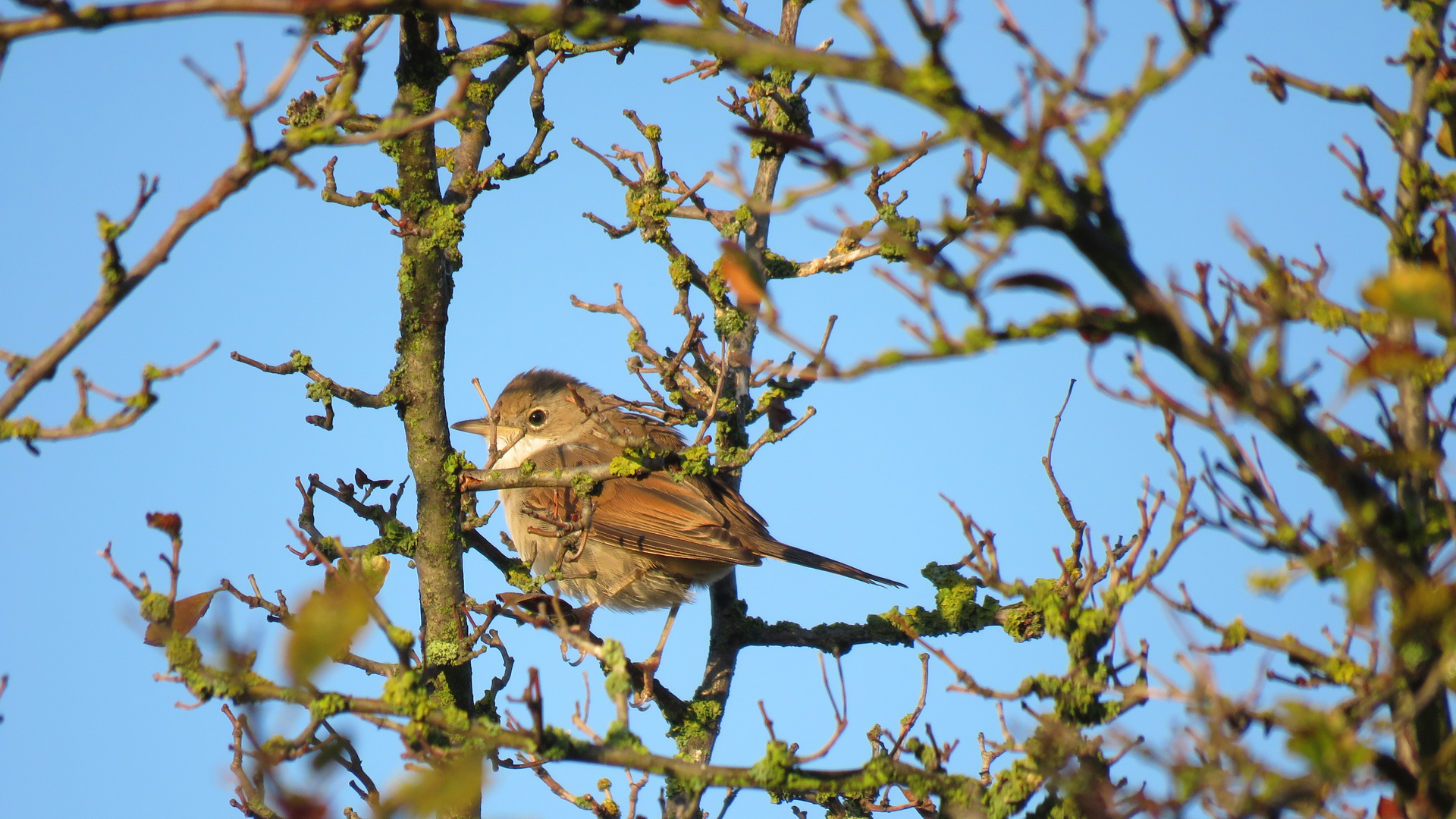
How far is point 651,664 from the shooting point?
578 centimetres

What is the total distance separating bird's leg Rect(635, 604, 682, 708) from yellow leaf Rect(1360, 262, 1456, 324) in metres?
3.46

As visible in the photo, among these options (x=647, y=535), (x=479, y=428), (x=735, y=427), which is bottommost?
(x=735, y=427)

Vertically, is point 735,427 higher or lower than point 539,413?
lower

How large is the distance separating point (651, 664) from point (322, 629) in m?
4.34

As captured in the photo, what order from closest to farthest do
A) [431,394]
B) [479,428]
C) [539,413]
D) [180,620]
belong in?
[180,620] < [431,394] < [479,428] < [539,413]

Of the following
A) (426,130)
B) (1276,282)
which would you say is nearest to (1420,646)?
(1276,282)

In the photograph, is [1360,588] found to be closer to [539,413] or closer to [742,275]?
[742,275]

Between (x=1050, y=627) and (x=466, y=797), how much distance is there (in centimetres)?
234

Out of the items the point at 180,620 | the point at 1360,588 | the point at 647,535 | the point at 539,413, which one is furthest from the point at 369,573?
the point at 539,413

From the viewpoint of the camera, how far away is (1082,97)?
201 cm

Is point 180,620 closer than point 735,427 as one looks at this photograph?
Yes

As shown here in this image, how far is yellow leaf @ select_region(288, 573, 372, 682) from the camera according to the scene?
5.05 feet

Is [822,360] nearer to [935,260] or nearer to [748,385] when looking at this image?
[935,260]

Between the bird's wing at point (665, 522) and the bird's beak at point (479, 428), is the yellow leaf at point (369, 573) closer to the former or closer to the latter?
the bird's wing at point (665, 522)
